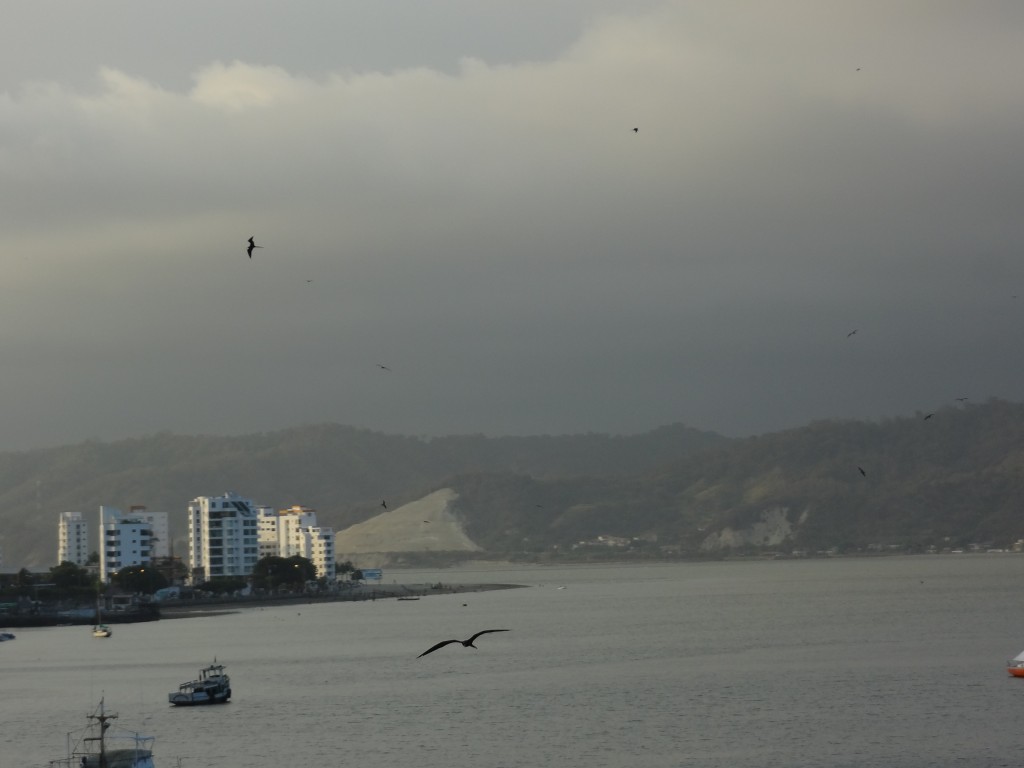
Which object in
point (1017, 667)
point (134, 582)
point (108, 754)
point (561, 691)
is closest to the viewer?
point (108, 754)

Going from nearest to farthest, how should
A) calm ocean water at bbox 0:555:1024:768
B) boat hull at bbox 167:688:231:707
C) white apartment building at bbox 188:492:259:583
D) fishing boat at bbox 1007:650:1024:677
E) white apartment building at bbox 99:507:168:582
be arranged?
calm ocean water at bbox 0:555:1024:768
boat hull at bbox 167:688:231:707
fishing boat at bbox 1007:650:1024:677
white apartment building at bbox 99:507:168:582
white apartment building at bbox 188:492:259:583

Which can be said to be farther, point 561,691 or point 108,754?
point 561,691

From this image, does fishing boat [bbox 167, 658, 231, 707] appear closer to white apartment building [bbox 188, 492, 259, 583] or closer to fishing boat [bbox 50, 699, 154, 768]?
fishing boat [bbox 50, 699, 154, 768]

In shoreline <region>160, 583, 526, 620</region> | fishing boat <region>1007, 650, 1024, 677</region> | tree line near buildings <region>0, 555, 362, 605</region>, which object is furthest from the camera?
tree line near buildings <region>0, 555, 362, 605</region>

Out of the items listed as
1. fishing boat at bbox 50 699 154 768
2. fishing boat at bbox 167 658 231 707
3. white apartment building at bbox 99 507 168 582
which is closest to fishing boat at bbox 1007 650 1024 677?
fishing boat at bbox 167 658 231 707

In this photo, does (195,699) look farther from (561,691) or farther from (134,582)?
(134,582)

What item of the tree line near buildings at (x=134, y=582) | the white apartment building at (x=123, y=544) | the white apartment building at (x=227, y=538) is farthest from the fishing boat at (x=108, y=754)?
the white apartment building at (x=227, y=538)

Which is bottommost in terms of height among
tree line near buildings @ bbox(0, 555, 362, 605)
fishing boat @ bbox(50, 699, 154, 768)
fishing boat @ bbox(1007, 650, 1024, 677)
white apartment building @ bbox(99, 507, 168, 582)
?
fishing boat @ bbox(50, 699, 154, 768)

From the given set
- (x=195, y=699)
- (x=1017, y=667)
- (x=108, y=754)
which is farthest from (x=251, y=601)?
(x=108, y=754)

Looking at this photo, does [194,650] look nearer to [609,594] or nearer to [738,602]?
[738,602]
